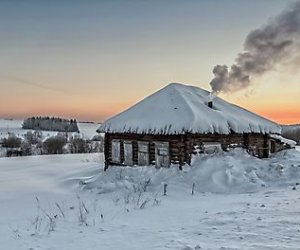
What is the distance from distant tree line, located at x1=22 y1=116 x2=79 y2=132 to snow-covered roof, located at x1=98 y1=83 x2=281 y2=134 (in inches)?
4499

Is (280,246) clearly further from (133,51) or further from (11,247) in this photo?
(133,51)

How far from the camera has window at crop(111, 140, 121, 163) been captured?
18.8m

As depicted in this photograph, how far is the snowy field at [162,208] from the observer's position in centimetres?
680

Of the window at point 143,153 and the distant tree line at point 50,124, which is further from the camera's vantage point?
the distant tree line at point 50,124

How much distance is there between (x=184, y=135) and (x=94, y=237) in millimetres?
8934

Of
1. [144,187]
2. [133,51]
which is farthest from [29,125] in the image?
[144,187]

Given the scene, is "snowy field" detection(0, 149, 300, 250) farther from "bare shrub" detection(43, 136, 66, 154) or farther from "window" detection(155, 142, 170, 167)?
"bare shrub" detection(43, 136, 66, 154)

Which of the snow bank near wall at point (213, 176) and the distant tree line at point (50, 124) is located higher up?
the distant tree line at point (50, 124)

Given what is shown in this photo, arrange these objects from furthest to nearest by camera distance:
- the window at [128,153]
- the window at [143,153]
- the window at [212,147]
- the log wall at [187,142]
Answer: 1. the window at [128,153]
2. the window at [143,153]
3. the window at [212,147]
4. the log wall at [187,142]

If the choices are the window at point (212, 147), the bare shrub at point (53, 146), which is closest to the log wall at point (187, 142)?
the window at point (212, 147)

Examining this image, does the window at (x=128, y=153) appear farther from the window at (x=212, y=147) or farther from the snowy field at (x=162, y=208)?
the window at (x=212, y=147)

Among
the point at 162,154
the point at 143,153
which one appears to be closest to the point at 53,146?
the point at 143,153

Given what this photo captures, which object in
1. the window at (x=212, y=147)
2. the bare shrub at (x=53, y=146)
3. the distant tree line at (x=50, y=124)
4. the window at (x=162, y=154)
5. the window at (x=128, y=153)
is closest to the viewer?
the window at (x=162, y=154)

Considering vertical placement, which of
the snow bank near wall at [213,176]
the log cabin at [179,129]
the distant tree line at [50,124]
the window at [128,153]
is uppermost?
the distant tree line at [50,124]
